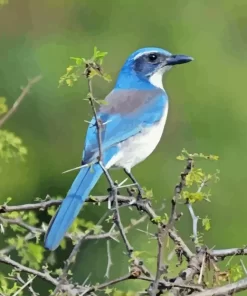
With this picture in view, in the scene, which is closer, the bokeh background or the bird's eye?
the bird's eye

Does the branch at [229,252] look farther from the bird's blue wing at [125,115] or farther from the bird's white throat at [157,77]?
the bird's white throat at [157,77]

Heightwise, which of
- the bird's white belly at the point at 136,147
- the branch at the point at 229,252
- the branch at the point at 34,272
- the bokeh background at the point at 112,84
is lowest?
the bokeh background at the point at 112,84

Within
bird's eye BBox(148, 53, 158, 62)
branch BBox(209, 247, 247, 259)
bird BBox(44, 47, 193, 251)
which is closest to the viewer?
branch BBox(209, 247, 247, 259)

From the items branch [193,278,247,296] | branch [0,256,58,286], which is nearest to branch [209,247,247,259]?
branch [193,278,247,296]

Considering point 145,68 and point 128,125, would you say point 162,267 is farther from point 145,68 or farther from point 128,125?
point 145,68

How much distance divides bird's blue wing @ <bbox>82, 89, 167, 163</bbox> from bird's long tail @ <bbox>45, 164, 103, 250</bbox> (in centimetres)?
19

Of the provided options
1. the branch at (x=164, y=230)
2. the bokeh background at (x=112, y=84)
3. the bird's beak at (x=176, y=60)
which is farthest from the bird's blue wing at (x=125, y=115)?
the bokeh background at (x=112, y=84)

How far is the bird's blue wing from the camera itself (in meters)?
3.61

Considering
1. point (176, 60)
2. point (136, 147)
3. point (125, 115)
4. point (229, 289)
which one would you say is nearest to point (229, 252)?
point (229, 289)

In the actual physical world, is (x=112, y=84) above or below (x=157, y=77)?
below

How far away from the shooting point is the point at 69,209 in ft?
9.86

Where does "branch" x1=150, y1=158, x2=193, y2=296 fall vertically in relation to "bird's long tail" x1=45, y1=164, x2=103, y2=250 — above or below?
above

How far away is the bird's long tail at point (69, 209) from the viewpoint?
2836mm

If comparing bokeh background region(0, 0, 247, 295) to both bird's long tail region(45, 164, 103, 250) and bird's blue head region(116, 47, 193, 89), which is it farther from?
bird's long tail region(45, 164, 103, 250)
